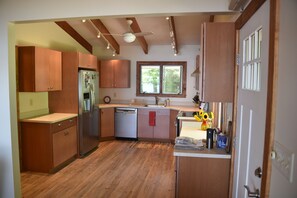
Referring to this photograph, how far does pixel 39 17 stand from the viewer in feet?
7.54

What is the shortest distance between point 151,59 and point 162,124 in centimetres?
185

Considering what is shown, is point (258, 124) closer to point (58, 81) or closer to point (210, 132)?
point (210, 132)

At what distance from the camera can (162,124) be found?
5645mm

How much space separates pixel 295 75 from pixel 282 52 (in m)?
0.14

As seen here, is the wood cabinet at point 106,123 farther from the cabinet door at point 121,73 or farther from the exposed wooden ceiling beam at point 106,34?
the exposed wooden ceiling beam at point 106,34

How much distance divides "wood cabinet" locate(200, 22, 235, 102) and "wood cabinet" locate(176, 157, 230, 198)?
61 cm

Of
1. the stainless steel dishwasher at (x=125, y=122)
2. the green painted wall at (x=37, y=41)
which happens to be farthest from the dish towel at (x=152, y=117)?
the green painted wall at (x=37, y=41)

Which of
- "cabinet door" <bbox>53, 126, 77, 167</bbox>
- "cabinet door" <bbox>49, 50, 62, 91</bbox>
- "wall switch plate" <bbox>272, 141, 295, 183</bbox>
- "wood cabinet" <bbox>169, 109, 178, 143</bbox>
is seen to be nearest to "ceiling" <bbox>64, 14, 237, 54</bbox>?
"cabinet door" <bbox>49, 50, 62, 91</bbox>

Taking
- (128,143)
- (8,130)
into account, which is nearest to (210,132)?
(8,130)

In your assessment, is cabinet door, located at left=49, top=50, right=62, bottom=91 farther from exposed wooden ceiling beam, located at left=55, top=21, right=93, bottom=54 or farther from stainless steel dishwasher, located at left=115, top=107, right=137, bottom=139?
stainless steel dishwasher, located at left=115, top=107, right=137, bottom=139

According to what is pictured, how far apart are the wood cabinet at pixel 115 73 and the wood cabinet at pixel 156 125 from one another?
0.97 metres

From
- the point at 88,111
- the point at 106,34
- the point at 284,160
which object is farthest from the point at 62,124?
the point at 284,160

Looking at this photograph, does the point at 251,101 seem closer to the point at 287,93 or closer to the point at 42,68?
the point at 287,93

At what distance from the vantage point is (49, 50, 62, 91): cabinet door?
4074mm
